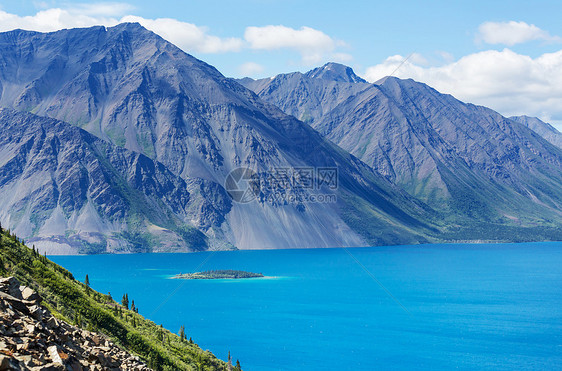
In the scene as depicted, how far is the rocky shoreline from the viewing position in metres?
25.9

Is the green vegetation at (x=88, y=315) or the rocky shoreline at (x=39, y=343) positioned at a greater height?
the green vegetation at (x=88, y=315)

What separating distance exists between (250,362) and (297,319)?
5411cm

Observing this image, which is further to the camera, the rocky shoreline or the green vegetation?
the green vegetation

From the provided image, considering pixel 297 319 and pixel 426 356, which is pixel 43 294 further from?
pixel 297 319

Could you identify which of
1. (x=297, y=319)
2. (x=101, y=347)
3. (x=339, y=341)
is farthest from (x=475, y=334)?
(x=101, y=347)

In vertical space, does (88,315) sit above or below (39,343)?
above

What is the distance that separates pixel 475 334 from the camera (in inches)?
6275

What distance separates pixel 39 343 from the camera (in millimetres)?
28109

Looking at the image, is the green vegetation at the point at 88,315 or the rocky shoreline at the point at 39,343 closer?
the rocky shoreline at the point at 39,343

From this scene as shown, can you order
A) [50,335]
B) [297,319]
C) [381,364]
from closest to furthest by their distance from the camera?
[50,335] → [381,364] → [297,319]

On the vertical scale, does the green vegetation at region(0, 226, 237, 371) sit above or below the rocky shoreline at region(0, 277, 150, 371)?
above

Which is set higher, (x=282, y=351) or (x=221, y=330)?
(x=221, y=330)

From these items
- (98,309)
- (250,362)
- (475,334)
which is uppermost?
(98,309)

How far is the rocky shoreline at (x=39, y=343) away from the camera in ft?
85.0
